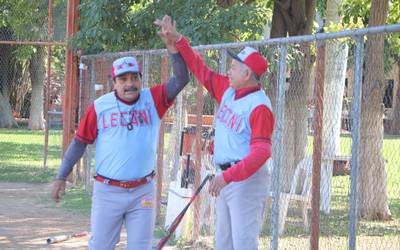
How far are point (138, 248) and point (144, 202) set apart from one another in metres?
0.33

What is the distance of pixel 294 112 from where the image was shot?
39.5ft

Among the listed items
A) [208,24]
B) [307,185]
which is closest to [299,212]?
[307,185]

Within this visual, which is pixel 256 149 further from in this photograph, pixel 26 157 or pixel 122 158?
pixel 26 157

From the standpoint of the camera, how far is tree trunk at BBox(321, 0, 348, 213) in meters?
9.96

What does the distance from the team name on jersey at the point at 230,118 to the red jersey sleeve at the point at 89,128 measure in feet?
3.03

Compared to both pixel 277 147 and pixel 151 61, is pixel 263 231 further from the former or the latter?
pixel 151 61

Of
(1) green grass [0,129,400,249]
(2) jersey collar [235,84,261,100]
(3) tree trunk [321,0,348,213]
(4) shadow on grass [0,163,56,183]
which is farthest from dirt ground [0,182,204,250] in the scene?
(2) jersey collar [235,84,261,100]

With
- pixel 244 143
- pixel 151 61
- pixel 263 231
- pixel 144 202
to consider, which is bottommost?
pixel 263 231

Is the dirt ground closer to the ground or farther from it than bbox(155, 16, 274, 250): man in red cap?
closer to the ground

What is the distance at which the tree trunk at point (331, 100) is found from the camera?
32.7 feet

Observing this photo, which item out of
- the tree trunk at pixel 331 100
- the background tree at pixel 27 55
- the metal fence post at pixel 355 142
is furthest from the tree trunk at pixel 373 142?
the background tree at pixel 27 55

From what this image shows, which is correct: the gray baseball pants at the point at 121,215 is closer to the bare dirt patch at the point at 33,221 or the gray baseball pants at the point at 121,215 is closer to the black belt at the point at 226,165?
the black belt at the point at 226,165

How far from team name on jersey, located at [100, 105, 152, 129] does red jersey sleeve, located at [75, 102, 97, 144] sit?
78mm

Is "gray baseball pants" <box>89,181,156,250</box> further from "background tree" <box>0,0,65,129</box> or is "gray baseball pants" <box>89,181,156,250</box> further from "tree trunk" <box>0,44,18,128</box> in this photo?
"tree trunk" <box>0,44,18,128</box>
